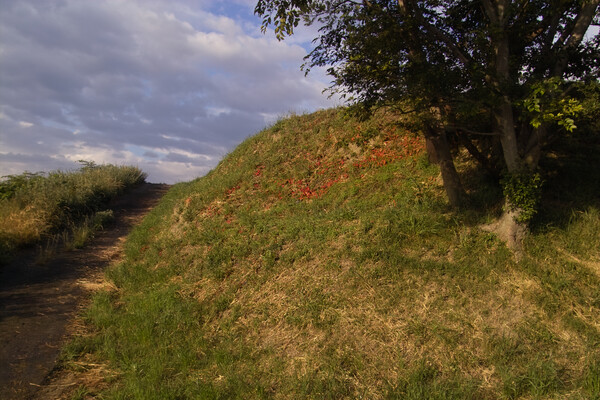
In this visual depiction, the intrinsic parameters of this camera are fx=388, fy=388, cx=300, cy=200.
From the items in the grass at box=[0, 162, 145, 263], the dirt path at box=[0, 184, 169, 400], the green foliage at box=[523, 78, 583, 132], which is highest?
the green foliage at box=[523, 78, 583, 132]

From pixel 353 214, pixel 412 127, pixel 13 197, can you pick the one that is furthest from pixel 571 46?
pixel 13 197

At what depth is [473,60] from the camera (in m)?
5.80

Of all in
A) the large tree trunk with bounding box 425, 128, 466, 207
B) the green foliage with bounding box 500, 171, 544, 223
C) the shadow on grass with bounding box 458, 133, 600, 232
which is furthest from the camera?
the large tree trunk with bounding box 425, 128, 466, 207

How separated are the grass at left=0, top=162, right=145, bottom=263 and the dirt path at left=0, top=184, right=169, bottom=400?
1.49 ft

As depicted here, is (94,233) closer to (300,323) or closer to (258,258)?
(258,258)

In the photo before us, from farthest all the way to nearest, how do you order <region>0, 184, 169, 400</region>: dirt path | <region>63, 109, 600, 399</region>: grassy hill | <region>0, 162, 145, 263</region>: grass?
<region>0, 162, 145, 263</region>: grass → <region>0, 184, 169, 400</region>: dirt path → <region>63, 109, 600, 399</region>: grassy hill

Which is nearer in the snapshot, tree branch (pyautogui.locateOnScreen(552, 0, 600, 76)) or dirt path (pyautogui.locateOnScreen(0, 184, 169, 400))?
dirt path (pyautogui.locateOnScreen(0, 184, 169, 400))

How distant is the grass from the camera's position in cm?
889

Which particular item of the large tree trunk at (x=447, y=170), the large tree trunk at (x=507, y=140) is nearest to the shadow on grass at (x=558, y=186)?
the large tree trunk at (x=447, y=170)

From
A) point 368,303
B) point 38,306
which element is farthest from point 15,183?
point 368,303

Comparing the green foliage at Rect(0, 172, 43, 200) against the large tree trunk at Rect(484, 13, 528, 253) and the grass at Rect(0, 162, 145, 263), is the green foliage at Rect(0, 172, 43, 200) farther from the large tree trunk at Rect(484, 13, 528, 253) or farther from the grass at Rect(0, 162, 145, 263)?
the large tree trunk at Rect(484, 13, 528, 253)

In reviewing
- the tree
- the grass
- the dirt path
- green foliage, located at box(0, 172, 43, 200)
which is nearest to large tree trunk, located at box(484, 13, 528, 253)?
the tree

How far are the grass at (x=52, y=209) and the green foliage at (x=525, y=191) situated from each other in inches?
351

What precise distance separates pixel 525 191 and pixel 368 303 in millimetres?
2572
